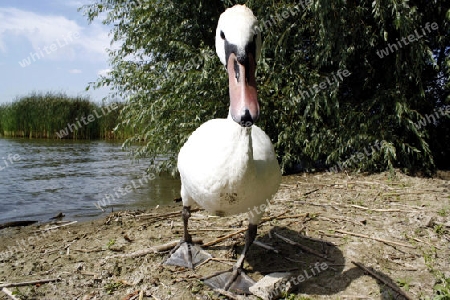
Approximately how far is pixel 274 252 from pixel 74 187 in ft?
19.1

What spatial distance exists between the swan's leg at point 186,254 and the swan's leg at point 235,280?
0.37 metres

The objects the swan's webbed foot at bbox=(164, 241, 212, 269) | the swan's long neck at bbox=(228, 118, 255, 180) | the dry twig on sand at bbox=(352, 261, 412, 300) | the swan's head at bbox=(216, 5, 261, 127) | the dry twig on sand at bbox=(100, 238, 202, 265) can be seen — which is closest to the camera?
the swan's head at bbox=(216, 5, 261, 127)

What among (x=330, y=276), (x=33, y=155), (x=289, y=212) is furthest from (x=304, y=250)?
(x=33, y=155)

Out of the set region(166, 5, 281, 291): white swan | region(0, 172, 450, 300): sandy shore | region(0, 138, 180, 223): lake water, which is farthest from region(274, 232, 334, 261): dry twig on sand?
region(0, 138, 180, 223): lake water

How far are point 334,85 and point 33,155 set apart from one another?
10.7 m

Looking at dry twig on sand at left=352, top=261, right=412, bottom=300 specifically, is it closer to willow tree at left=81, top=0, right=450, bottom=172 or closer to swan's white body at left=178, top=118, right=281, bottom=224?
swan's white body at left=178, top=118, right=281, bottom=224

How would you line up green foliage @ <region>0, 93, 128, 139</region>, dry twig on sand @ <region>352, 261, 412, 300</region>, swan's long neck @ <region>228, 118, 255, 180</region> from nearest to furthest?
swan's long neck @ <region>228, 118, 255, 180</region>
dry twig on sand @ <region>352, 261, 412, 300</region>
green foliage @ <region>0, 93, 128, 139</region>

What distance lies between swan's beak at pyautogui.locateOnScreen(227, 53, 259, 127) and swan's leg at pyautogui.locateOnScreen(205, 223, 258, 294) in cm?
144

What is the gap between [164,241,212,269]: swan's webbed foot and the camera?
3467mm

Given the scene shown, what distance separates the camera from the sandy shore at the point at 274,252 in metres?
3.00

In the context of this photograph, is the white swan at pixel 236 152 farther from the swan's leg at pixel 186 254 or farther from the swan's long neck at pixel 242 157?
the swan's leg at pixel 186 254

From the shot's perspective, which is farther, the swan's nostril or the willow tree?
the willow tree

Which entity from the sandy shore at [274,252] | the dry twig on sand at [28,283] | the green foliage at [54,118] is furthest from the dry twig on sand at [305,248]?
the green foliage at [54,118]

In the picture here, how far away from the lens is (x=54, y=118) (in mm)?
18703
